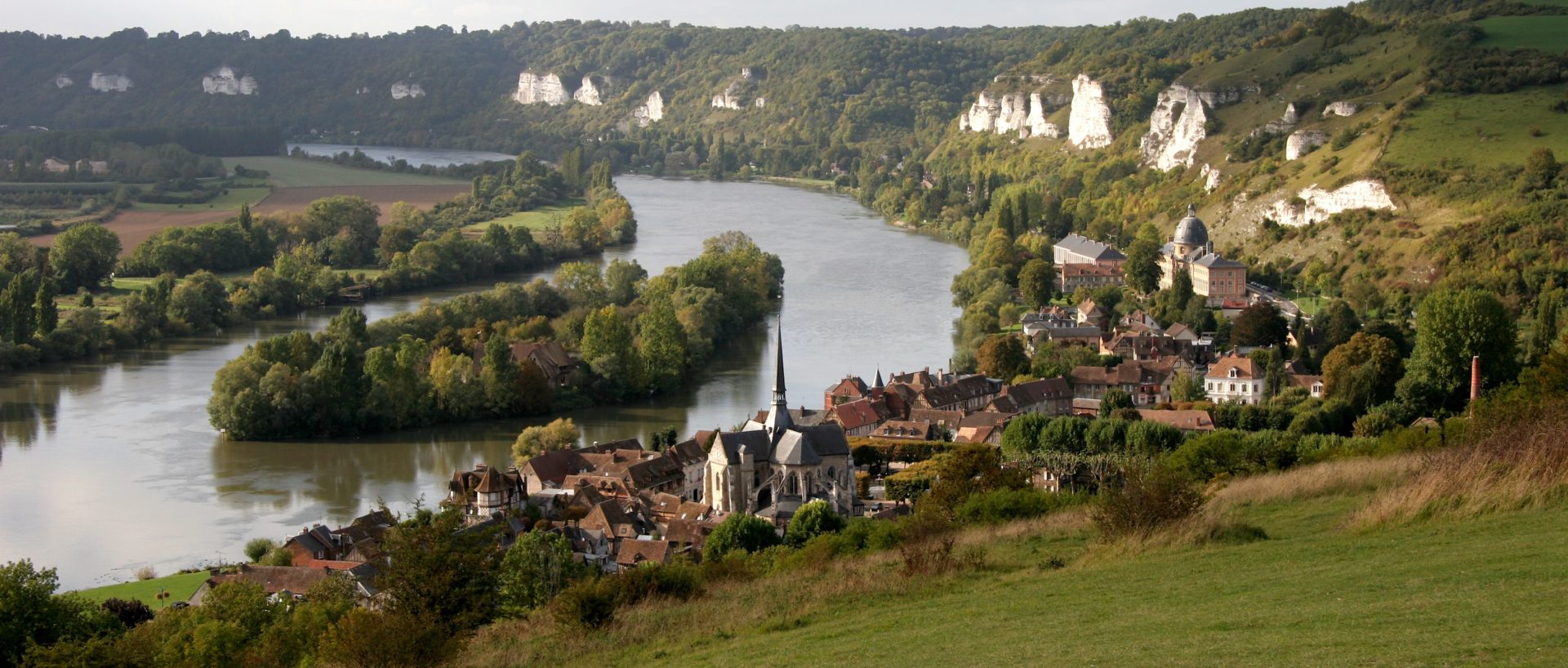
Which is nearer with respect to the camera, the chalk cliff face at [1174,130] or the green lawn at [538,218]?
the chalk cliff face at [1174,130]

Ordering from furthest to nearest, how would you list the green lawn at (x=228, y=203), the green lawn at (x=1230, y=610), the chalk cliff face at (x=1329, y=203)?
1. the green lawn at (x=228, y=203)
2. the chalk cliff face at (x=1329, y=203)
3. the green lawn at (x=1230, y=610)

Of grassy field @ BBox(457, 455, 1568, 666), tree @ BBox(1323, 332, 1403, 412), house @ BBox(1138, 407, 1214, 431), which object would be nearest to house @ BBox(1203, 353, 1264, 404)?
tree @ BBox(1323, 332, 1403, 412)

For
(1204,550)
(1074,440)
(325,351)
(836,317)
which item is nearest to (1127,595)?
(1204,550)

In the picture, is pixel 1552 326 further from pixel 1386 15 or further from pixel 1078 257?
pixel 1386 15

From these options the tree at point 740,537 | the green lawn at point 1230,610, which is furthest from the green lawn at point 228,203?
the green lawn at point 1230,610

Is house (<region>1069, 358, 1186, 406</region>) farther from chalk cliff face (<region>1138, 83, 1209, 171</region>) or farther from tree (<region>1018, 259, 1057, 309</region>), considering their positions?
chalk cliff face (<region>1138, 83, 1209, 171</region>)

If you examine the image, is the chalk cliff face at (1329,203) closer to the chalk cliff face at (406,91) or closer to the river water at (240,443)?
the river water at (240,443)

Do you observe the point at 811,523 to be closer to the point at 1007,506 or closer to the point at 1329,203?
the point at 1007,506
